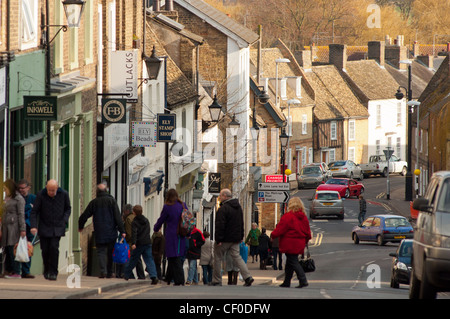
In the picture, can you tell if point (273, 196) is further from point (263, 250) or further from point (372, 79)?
point (372, 79)

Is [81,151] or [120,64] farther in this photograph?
[120,64]

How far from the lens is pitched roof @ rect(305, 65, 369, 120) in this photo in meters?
75.0

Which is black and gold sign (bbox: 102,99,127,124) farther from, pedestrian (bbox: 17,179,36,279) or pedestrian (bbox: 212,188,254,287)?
pedestrian (bbox: 17,179,36,279)

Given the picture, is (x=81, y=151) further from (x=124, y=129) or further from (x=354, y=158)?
(x=354, y=158)

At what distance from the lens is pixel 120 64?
77.2 ft

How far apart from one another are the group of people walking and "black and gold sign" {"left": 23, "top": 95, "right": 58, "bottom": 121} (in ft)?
4.84

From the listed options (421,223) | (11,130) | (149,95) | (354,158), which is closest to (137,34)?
(149,95)

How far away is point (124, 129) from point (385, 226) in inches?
655

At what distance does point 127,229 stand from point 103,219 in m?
2.65

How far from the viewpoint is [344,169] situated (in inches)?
2662

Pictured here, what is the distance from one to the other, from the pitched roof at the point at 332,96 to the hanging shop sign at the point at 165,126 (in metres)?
48.1

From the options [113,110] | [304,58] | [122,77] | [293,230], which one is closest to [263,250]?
[122,77]

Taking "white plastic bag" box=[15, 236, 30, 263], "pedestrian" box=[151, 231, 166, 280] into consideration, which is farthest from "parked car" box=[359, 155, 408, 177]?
"white plastic bag" box=[15, 236, 30, 263]

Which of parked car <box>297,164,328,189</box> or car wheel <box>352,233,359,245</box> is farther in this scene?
parked car <box>297,164,328,189</box>
